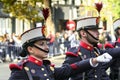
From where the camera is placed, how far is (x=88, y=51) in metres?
7.71

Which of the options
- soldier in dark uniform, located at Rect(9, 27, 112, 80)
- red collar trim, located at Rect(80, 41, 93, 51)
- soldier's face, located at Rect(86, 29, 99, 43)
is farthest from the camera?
red collar trim, located at Rect(80, 41, 93, 51)

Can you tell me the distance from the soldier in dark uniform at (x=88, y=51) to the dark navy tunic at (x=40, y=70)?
0.73 m

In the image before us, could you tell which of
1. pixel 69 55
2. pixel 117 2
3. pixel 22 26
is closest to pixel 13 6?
pixel 117 2

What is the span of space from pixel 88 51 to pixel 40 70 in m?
1.33

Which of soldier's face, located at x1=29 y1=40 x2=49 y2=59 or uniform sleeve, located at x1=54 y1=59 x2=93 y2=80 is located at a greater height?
soldier's face, located at x1=29 y1=40 x2=49 y2=59

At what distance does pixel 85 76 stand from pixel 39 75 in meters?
1.17

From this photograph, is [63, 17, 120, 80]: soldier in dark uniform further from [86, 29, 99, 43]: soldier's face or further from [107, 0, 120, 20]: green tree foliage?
[107, 0, 120, 20]: green tree foliage

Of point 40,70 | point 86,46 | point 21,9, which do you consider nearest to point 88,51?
point 86,46

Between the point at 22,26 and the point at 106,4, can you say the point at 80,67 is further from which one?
the point at 22,26

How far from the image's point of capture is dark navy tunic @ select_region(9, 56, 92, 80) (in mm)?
6344

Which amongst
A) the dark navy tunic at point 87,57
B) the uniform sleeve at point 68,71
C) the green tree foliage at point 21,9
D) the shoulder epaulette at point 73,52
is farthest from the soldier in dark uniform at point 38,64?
the green tree foliage at point 21,9

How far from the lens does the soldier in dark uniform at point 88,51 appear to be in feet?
24.7

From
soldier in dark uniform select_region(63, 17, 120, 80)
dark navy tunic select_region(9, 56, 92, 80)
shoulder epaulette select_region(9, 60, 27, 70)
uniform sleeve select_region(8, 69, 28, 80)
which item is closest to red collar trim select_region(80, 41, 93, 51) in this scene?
soldier in dark uniform select_region(63, 17, 120, 80)

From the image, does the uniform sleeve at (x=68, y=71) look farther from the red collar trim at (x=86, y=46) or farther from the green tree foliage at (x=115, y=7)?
the green tree foliage at (x=115, y=7)
